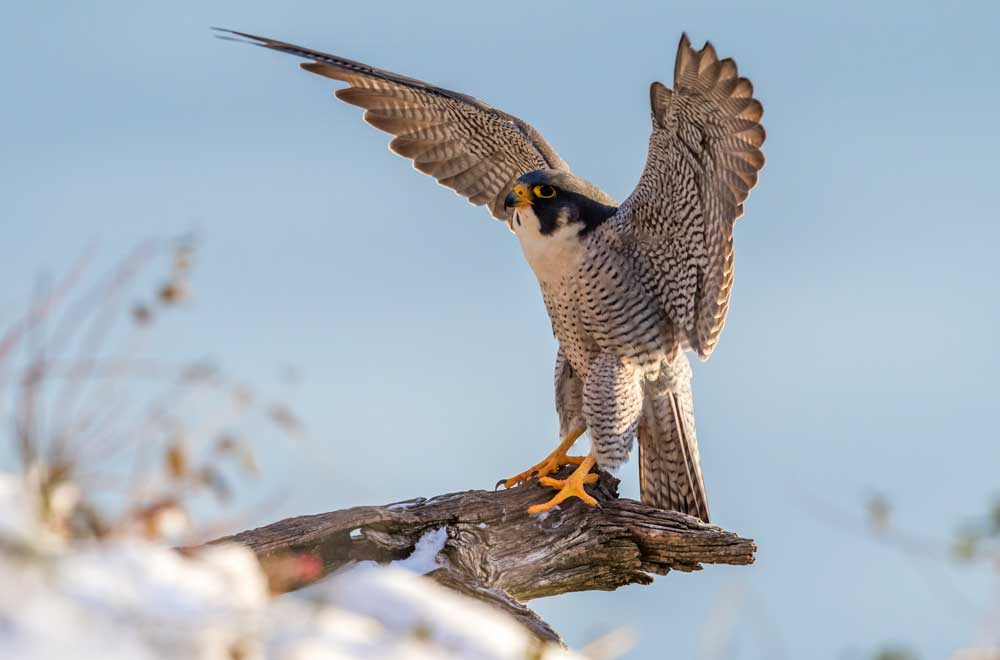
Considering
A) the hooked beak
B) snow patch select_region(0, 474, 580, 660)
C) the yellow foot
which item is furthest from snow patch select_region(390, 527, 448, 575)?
snow patch select_region(0, 474, 580, 660)

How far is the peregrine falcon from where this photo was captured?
19.0 feet

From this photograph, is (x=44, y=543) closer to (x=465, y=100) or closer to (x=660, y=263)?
(x=660, y=263)

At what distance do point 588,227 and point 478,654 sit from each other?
12.8 feet

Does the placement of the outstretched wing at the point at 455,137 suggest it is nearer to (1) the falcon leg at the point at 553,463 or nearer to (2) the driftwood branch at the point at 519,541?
(1) the falcon leg at the point at 553,463

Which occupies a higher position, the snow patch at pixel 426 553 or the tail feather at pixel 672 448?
the tail feather at pixel 672 448

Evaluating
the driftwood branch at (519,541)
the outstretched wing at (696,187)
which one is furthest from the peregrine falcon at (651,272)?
the driftwood branch at (519,541)

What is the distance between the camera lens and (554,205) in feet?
20.3

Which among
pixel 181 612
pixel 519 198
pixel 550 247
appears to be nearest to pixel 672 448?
pixel 550 247

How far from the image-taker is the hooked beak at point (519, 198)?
6258 millimetres

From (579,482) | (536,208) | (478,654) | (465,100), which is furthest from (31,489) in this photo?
(465,100)

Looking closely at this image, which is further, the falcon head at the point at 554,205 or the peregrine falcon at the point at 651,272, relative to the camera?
the falcon head at the point at 554,205

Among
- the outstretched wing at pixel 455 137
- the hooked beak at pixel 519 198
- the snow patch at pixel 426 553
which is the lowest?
the snow patch at pixel 426 553

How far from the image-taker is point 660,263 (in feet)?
20.4

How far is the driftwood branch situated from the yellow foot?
0.12 ft
